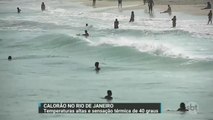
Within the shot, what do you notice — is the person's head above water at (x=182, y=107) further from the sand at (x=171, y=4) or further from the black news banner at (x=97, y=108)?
the sand at (x=171, y=4)

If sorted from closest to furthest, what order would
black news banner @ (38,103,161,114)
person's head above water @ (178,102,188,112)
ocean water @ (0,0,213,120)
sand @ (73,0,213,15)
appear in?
black news banner @ (38,103,161,114) → person's head above water @ (178,102,188,112) → ocean water @ (0,0,213,120) → sand @ (73,0,213,15)

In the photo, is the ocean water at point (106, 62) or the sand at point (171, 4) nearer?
the ocean water at point (106, 62)

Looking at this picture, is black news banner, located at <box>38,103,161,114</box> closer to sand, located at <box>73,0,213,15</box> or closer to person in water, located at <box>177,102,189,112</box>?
person in water, located at <box>177,102,189,112</box>

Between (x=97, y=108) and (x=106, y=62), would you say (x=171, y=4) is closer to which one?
(x=106, y=62)

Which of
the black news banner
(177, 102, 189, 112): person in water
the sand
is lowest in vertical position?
(177, 102, 189, 112): person in water

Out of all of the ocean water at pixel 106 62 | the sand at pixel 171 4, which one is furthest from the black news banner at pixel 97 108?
the sand at pixel 171 4

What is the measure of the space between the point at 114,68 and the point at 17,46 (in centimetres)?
1099

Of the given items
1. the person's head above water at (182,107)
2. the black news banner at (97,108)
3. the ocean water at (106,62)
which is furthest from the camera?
the ocean water at (106,62)

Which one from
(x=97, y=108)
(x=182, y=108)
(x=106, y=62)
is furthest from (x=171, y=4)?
(x=97, y=108)

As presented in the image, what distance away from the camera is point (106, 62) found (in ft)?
90.2

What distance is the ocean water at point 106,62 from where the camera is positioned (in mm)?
17891

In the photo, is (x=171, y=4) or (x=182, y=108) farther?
(x=171, y=4)

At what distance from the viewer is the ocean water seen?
58.7 feet

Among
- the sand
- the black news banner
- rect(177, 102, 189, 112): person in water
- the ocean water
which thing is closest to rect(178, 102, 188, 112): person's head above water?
rect(177, 102, 189, 112): person in water
